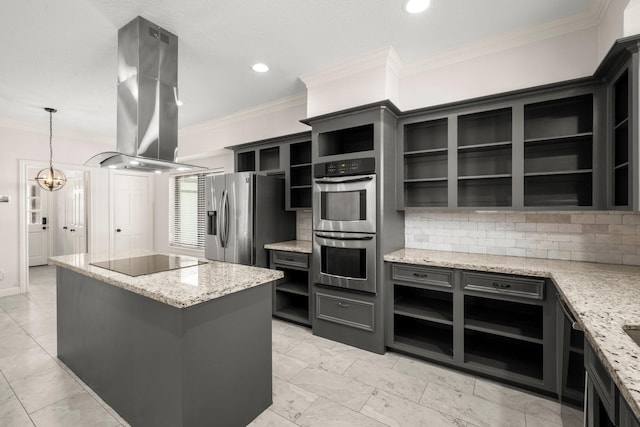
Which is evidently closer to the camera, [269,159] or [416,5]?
[416,5]

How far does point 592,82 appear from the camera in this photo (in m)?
2.17

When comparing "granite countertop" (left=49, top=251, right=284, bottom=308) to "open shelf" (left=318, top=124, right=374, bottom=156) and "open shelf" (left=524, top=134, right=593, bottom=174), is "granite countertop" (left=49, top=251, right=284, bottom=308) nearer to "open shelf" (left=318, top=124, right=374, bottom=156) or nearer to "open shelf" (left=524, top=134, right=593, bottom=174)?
"open shelf" (left=318, top=124, right=374, bottom=156)

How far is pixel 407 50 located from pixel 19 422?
4082 millimetres

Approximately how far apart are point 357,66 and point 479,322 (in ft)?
8.47

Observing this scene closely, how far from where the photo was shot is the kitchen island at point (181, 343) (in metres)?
1.53

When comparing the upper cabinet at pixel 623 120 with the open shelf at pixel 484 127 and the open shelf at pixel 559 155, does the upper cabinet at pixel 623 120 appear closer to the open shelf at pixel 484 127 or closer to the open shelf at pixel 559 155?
the open shelf at pixel 559 155

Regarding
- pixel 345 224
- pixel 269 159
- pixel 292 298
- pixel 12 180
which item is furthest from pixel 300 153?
pixel 12 180

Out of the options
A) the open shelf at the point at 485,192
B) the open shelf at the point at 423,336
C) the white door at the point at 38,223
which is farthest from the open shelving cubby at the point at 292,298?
the white door at the point at 38,223

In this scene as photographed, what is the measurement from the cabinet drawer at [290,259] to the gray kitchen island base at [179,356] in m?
1.31

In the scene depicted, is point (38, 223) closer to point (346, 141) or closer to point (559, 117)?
point (346, 141)

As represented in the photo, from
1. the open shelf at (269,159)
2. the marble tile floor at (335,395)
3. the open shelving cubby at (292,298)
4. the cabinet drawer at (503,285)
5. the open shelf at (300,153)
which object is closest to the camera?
the marble tile floor at (335,395)

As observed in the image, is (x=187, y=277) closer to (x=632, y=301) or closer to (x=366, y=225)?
(x=366, y=225)

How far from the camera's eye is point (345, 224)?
2893 mm

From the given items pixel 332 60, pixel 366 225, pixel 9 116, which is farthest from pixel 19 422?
pixel 9 116
